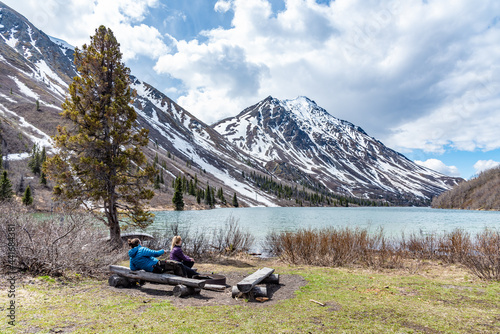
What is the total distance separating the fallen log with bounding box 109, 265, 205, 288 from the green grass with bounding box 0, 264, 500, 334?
2.02 feet

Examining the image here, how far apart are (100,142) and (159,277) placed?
33.9 ft

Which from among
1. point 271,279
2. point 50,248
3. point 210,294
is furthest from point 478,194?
point 50,248

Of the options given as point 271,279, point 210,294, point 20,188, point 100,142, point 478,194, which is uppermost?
point 478,194

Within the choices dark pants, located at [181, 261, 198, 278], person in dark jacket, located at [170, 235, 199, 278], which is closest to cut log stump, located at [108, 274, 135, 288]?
person in dark jacket, located at [170, 235, 199, 278]

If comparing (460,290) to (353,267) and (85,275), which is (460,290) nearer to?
(353,267)

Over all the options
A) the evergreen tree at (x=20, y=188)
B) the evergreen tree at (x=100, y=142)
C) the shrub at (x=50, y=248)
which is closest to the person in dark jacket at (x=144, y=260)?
the shrub at (x=50, y=248)

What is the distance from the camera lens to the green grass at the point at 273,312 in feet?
19.4

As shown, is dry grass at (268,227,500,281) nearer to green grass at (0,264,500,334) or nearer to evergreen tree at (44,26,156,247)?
green grass at (0,264,500,334)

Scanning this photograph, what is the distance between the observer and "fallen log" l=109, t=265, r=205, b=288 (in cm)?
872

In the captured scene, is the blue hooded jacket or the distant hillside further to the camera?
the distant hillside

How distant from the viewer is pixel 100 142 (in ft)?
53.8

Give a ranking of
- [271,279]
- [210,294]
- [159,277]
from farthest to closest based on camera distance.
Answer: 1. [271,279]
2. [210,294]
3. [159,277]

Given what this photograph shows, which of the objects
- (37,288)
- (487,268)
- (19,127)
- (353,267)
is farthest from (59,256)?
(19,127)

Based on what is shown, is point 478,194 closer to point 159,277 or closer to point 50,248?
point 159,277
